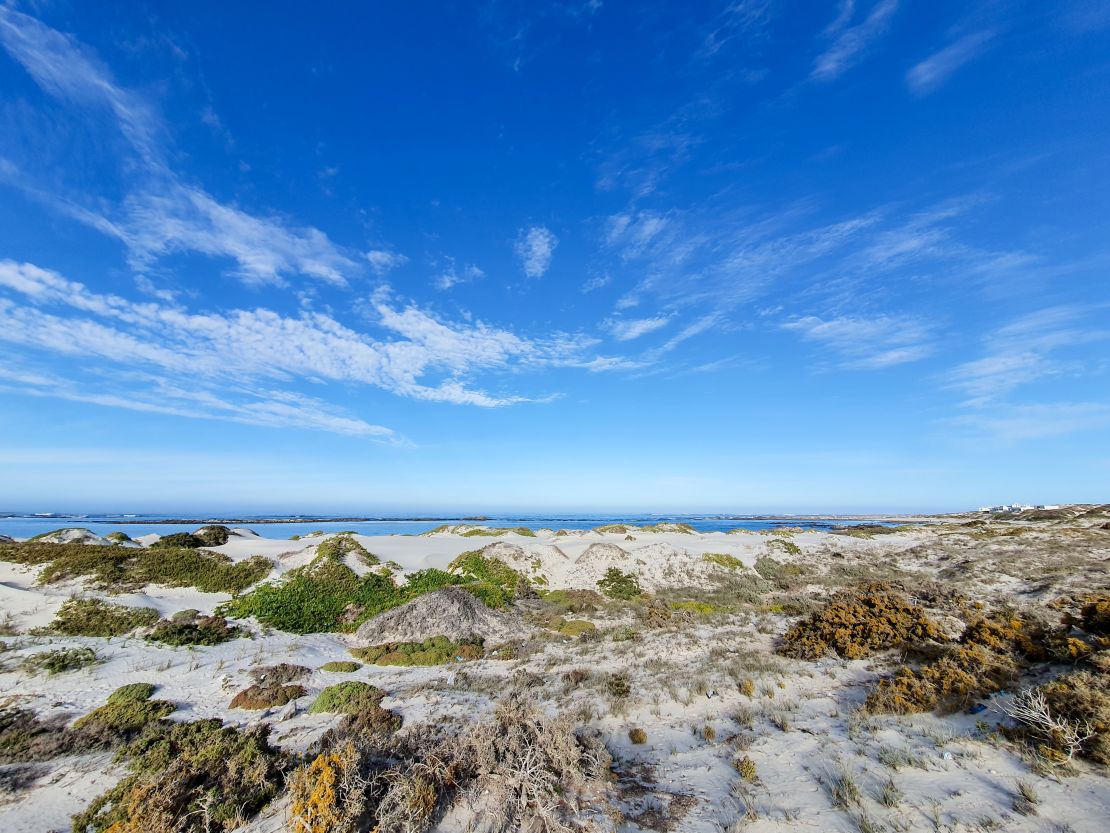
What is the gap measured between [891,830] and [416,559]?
1092 inches

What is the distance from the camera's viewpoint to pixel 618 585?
27.2 metres

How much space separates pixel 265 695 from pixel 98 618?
10871 millimetres

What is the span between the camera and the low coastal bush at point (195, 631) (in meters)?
17.0

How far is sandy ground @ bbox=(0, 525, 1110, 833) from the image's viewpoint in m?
6.80

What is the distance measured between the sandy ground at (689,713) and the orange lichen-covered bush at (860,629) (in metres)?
0.75

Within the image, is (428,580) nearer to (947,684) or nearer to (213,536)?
(947,684)

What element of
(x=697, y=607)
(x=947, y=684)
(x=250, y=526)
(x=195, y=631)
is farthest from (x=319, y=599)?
(x=250, y=526)

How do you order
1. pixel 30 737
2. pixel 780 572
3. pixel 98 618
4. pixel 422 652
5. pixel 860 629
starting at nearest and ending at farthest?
1. pixel 30 737
2. pixel 860 629
3. pixel 422 652
4. pixel 98 618
5. pixel 780 572

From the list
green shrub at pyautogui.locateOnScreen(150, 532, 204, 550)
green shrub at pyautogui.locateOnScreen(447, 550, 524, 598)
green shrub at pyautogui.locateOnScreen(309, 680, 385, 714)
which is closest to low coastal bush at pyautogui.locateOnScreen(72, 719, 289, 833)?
green shrub at pyautogui.locateOnScreen(309, 680, 385, 714)

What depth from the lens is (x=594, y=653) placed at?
56.2 feet

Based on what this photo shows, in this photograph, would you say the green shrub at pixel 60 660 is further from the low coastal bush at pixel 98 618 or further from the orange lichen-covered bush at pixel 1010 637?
the orange lichen-covered bush at pixel 1010 637

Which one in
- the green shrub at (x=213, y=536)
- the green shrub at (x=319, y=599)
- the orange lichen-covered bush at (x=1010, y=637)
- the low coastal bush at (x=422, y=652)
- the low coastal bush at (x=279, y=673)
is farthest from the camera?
the green shrub at (x=213, y=536)

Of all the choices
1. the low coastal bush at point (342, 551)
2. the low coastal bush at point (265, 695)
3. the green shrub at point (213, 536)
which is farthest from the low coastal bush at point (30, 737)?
the green shrub at point (213, 536)

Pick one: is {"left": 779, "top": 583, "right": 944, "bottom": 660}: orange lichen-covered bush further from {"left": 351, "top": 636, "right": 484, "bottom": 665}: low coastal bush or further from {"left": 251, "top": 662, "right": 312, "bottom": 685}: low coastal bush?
{"left": 251, "top": 662, "right": 312, "bottom": 685}: low coastal bush
